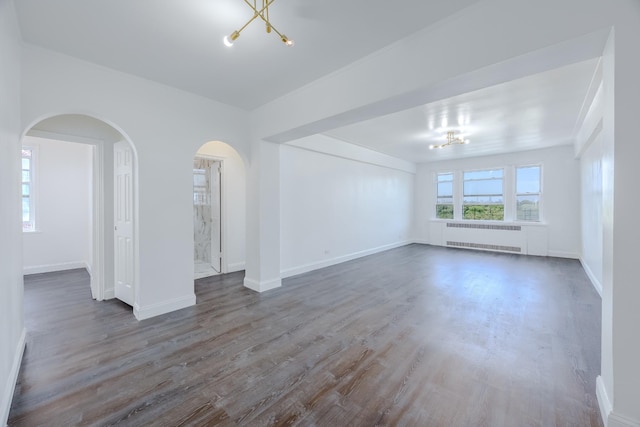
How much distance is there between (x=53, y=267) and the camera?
537 centimetres

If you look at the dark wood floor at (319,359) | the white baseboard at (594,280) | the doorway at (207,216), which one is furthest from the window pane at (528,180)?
the doorway at (207,216)

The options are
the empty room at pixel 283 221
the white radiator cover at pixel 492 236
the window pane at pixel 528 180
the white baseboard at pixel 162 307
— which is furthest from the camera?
the window pane at pixel 528 180

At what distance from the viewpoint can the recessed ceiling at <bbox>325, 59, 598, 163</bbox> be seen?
3.38 metres

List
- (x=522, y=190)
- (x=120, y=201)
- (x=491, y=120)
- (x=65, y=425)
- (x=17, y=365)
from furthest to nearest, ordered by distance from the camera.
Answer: (x=522, y=190)
(x=491, y=120)
(x=120, y=201)
(x=17, y=365)
(x=65, y=425)

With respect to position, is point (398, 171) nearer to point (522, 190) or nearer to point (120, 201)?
point (522, 190)

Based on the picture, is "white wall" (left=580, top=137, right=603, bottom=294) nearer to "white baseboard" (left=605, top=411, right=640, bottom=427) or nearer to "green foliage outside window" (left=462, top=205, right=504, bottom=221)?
"green foliage outside window" (left=462, top=205, right=504, bottom=221)

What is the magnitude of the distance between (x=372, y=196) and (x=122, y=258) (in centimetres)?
580

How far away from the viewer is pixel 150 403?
1846mm

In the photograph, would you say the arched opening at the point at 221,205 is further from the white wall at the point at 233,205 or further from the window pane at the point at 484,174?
the window pane at the point at 484,174

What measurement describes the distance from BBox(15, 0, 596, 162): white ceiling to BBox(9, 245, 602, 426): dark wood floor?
113 inches

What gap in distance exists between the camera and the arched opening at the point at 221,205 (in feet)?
17.6

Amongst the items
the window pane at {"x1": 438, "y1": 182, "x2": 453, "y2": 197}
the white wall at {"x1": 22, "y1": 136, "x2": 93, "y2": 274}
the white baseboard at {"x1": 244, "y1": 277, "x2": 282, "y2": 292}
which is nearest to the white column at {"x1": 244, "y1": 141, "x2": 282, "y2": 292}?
the white baseboard at {"x1": 244, "y1": 277, "x2": 282, "y2": 292}

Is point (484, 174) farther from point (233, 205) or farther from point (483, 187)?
point (233, 205)

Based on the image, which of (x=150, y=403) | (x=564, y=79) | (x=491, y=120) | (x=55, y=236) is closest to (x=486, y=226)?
(x=491, y=120)
